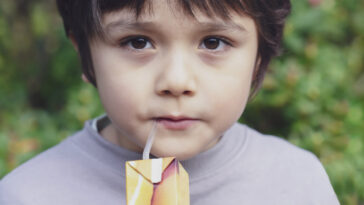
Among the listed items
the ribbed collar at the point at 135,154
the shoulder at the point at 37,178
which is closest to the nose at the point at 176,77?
the ribbed collar at the point at 135,154

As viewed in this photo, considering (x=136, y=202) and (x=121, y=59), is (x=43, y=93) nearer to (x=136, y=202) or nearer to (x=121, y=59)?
(x=121, y=59)

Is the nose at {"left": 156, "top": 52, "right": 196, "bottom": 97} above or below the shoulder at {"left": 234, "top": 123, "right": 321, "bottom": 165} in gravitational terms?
above

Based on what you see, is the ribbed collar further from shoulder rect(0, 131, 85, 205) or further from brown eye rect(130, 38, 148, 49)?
brown eye rect(130, 38, 148, 49)

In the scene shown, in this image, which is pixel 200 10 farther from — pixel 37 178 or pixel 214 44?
pixel 37 178

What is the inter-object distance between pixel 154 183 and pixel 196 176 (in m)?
0.35

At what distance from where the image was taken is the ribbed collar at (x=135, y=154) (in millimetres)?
1140

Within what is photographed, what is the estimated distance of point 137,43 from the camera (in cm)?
100

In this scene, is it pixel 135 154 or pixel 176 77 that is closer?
pixel 176 77

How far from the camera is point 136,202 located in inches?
30.6

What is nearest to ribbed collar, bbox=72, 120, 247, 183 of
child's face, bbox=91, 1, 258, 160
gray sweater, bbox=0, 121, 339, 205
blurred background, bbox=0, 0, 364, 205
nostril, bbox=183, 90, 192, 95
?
gray sweater, bbox=0, 121, 339, 205

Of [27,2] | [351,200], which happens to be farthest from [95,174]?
[27,2]

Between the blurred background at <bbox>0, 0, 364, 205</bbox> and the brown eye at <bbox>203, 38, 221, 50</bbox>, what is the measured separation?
1051mm

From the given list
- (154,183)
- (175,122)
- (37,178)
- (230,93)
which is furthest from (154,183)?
(37,178)

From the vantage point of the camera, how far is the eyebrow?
3.09 feet
